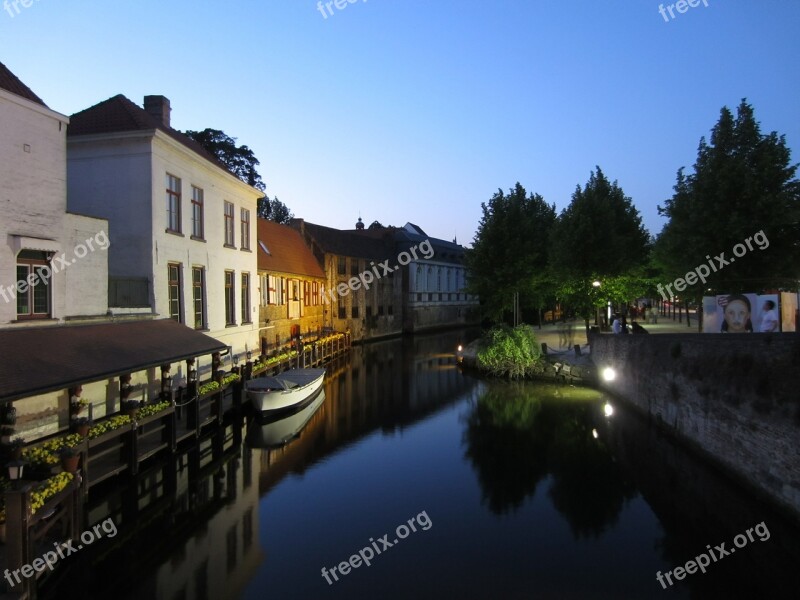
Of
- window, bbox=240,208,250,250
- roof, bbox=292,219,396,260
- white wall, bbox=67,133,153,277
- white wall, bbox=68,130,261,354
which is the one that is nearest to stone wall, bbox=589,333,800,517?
white wall, bbox=68,130,261,354

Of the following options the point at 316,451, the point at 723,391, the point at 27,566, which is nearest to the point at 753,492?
the point at 723,391

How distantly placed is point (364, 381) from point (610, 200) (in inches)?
663

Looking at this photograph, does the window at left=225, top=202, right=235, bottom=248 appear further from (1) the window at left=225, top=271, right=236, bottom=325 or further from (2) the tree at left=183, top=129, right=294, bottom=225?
(2) the tree at left=183, top=129, right=294, bottom=225

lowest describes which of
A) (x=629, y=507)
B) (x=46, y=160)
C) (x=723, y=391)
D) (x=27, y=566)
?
(x=629, y=507)

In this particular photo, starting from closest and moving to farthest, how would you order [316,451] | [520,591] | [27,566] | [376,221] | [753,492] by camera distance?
1. [27,566]
2. [520,591]
3. [753,492]
4. [316,451]
5. [376,221]

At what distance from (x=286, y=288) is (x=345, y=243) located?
1499cm

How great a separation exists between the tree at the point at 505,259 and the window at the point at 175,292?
20765 mm

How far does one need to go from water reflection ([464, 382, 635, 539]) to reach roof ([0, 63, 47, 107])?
1354 centimetres

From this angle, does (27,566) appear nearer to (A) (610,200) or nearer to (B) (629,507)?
(B) (629,507)

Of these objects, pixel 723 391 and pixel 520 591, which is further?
pixel 723 391

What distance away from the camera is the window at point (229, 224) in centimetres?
2188

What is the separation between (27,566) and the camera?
676 cm

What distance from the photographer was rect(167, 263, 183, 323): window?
17.5 meters

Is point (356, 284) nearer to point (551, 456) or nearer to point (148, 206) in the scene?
point (148, 206)
